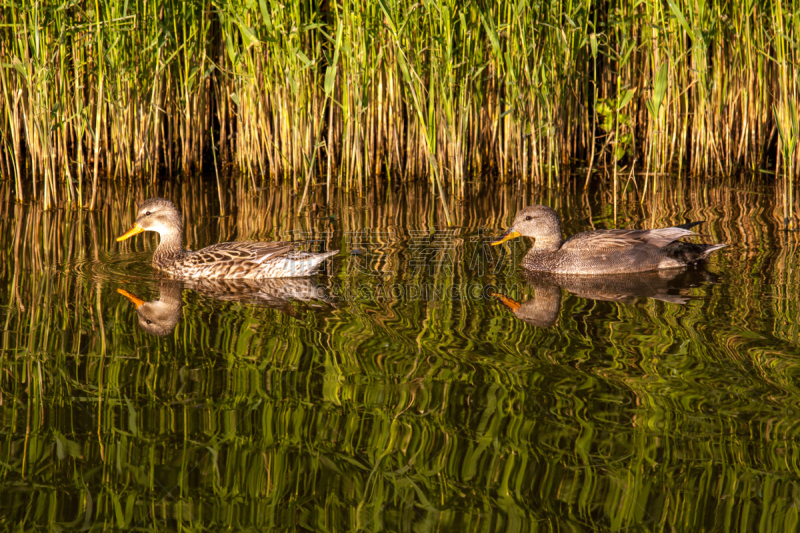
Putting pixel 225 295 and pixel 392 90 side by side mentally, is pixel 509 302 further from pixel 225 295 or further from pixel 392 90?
pixel 392 90

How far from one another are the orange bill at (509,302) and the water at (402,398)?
0.02 m

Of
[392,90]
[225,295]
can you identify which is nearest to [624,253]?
[225,295]

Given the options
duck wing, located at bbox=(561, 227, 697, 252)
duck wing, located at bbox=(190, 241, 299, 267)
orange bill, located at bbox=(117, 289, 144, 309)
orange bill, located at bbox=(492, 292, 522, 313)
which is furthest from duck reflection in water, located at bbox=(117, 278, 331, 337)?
duck wing, located at bbox=(561, 227, 697, 252)

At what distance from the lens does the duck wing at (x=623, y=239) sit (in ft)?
22.5

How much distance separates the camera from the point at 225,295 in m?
6.20

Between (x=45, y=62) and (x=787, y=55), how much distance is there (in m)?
6.91

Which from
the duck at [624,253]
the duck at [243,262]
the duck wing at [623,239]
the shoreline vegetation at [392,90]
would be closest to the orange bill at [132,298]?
the duck at [243,262]

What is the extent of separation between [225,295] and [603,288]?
2535mm

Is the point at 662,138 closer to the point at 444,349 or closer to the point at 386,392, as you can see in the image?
the point at 444,349

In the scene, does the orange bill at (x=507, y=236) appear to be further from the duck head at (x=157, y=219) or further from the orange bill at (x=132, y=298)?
the orange bill at (x=132, y=298)

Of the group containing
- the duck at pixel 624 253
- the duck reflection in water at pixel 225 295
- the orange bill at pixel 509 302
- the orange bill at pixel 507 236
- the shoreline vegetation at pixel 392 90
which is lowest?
the orange bill at pixel 509 302

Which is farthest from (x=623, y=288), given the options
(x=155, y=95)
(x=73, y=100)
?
(x=73, y=100)

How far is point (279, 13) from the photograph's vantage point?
8.82 meters

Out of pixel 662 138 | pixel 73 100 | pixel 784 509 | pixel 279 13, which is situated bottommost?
pixel 784 509
